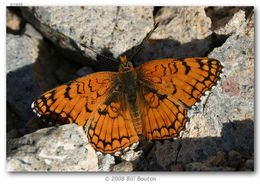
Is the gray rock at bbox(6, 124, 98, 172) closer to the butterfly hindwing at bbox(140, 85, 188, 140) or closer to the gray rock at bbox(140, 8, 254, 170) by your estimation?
the butterfly hindwing at bbox(140, 85, 188, 140)

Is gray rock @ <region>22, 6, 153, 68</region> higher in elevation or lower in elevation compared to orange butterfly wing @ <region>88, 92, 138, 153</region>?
higher

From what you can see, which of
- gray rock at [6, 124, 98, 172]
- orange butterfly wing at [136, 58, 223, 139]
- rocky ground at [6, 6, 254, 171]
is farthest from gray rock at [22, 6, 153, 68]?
gray rock at [6, 124, 98, 172]

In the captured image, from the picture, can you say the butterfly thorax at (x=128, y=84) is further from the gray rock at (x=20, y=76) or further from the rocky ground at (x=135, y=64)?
the gray rock at (x=20, y=76)

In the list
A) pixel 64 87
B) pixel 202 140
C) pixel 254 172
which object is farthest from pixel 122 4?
pixel 254 172

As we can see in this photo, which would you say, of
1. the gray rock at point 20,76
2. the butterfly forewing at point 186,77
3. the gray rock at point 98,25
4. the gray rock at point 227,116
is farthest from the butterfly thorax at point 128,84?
the gray rock at point 20,76

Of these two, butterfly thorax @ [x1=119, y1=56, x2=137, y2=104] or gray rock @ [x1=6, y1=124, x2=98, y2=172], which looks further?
butterfly thorax @ [x1=119, y1=56, x2=137, y2=104]

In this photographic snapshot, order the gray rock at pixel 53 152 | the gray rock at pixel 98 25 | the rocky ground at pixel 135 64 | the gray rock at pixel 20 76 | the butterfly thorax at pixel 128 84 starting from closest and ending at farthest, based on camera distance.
Result: the gray rock at pixel 53 152 < the rocky ground at pixel 135 64 < the butterfly thorax at pixel 128 84 < the gray rock at pixel 98 25 < the gray rock at pixel 20 76
